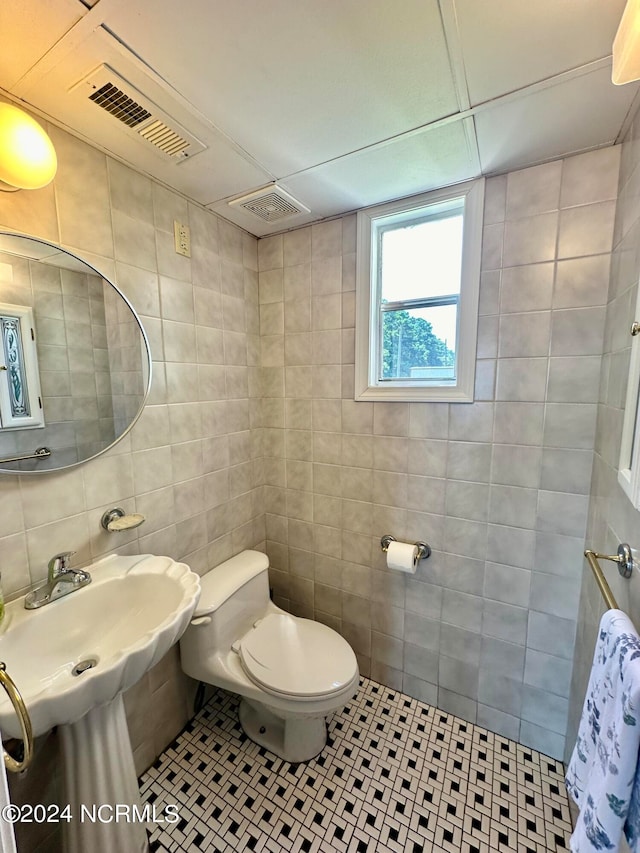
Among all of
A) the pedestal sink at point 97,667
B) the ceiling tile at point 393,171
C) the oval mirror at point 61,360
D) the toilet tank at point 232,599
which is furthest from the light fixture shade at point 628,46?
the toilet tank at point 232,599

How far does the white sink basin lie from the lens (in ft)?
2.53

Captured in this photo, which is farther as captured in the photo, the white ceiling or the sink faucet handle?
the sink faucet handle

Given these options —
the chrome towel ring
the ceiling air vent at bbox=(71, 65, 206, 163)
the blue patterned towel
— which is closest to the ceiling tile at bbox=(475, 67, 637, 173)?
the ceiling air vent at bbox=(71, 65, 206, 163)

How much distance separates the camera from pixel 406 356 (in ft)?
5.37

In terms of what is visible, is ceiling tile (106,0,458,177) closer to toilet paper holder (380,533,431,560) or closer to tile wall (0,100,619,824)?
tile wall (0,100,619,824)

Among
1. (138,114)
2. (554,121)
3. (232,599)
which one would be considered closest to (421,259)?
(554,121)

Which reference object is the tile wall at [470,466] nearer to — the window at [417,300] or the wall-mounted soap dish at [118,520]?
the window at [417,300]

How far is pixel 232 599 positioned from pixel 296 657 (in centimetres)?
36

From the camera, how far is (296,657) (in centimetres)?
141

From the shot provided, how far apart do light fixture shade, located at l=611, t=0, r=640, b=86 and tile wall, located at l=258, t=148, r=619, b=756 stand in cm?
63

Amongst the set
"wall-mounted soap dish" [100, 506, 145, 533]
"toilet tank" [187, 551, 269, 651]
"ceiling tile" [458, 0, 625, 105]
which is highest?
"ceiling tile" [458, 0, 625, 105]

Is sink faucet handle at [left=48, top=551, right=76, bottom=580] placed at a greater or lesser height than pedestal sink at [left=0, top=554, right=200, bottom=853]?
greater

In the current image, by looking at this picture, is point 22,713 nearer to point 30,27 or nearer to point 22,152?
point 22,152

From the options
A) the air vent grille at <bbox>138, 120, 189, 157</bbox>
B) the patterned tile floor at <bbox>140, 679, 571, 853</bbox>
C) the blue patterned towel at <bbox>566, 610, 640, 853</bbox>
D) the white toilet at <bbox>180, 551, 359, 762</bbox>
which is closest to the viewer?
the blue patterned towel at <bbox>566, 610, 640, 853</bbox>
